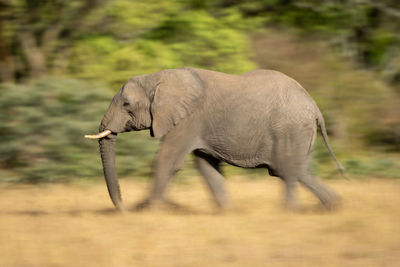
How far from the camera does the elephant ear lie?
7.03 m

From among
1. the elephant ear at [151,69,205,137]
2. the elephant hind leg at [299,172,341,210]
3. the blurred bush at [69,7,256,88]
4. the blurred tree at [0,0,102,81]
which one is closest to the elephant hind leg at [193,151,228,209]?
the elephant ear at [151,69,205,137]

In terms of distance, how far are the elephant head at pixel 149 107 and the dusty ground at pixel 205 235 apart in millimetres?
650

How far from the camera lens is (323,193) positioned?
7.12 m

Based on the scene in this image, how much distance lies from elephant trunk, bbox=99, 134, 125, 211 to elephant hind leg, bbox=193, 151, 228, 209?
90 centimetres

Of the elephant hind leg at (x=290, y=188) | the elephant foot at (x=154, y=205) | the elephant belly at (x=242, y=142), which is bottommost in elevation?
the elephant foot at (x=154, y=205)

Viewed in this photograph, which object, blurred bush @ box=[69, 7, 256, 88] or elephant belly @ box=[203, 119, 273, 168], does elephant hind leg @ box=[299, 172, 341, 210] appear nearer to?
elephant belly @ box=[203, 119, 273, 168]

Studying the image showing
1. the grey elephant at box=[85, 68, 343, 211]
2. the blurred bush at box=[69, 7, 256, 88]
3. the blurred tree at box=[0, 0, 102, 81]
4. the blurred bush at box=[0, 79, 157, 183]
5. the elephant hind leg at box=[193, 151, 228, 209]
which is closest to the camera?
the grey elephant at box=[85, 68, 343, 211]

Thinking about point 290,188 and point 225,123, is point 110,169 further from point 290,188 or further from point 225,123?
point 290,188

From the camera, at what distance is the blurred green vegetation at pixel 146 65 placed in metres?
10.5

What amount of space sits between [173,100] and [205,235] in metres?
1.58

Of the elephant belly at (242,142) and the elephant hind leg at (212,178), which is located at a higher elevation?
the elephant belly at (242,142)

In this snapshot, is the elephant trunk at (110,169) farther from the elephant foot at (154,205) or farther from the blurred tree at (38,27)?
the blurred tree at (38,27)

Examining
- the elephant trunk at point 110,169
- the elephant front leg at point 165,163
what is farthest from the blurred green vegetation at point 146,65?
the elephant front leg at point 165,163

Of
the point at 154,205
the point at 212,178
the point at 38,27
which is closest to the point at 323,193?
Answer: the point at 212,178
